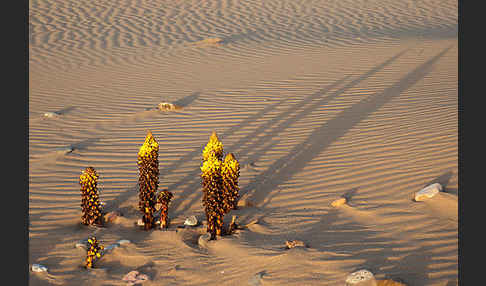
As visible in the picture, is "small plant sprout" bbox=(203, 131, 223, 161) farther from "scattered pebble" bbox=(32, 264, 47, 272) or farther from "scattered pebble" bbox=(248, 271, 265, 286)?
"scattered pebble" bbox=(32, 264, 47, 272)

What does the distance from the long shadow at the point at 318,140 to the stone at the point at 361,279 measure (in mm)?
2335

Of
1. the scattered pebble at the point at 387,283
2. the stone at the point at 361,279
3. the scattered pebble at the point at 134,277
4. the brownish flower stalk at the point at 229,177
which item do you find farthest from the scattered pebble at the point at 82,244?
the scattered pebble at the point at 387,283

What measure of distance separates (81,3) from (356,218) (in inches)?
759

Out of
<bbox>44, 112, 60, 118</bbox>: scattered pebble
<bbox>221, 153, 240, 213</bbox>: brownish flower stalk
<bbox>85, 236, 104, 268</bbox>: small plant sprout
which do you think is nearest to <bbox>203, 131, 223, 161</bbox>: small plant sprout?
<bbox>221, 153, 240, 213</bbox>: brownish flower stalk

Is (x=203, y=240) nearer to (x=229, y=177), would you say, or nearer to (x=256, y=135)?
(x=229, y=177)

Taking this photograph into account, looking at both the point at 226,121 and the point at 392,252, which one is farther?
the point at 226,121

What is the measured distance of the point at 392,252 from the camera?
4.35 m

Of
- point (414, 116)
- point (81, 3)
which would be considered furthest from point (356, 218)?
point (81, 3)

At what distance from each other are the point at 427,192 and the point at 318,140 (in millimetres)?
2658

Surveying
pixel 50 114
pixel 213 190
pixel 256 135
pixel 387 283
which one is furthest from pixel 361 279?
pixel 50 114

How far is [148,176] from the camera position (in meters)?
5.37

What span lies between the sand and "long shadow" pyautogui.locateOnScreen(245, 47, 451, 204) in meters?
0.04

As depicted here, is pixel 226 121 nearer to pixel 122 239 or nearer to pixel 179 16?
pixel 122 239

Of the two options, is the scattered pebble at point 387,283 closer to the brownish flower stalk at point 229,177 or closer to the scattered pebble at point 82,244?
the brownish flower stalk at point 229,177
